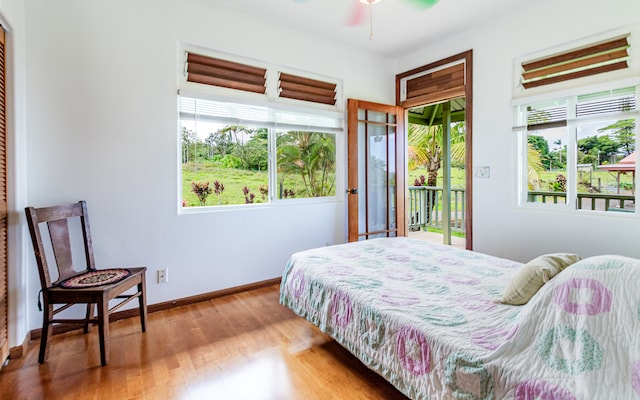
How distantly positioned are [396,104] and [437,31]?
102 cm

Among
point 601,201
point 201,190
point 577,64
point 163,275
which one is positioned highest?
point 577,64

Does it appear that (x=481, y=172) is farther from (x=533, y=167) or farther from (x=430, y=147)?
(x=430, y=147)

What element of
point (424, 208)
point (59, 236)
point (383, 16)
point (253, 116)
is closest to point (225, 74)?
point (253, 116)

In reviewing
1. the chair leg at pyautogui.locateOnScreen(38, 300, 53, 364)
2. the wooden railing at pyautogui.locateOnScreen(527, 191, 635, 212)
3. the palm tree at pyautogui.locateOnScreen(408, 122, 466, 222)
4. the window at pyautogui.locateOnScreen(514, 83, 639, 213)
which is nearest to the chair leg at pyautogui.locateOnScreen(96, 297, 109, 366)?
the chair leg at pyautogui.locateOnScreen(38, 300, 53, 364)

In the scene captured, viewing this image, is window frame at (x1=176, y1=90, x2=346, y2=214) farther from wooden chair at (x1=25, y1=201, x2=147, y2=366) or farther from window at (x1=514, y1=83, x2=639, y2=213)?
window at (x1=514, y1=83, x2=639, y2=213)

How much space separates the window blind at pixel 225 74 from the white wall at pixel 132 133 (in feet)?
0.41

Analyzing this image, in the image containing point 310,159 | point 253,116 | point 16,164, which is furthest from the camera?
point 310,159

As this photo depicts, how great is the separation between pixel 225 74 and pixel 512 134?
281 cm

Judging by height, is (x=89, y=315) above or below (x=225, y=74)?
below

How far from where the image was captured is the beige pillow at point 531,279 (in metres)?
1.48

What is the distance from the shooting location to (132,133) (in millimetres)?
2613

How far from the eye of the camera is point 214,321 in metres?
2.57

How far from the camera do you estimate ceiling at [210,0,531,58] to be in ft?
9.61

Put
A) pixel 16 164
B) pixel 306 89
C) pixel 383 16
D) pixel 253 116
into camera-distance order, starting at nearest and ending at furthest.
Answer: pixel 16 164 < pixel 383 16 < pixel 253 116 < pixel 306 89
